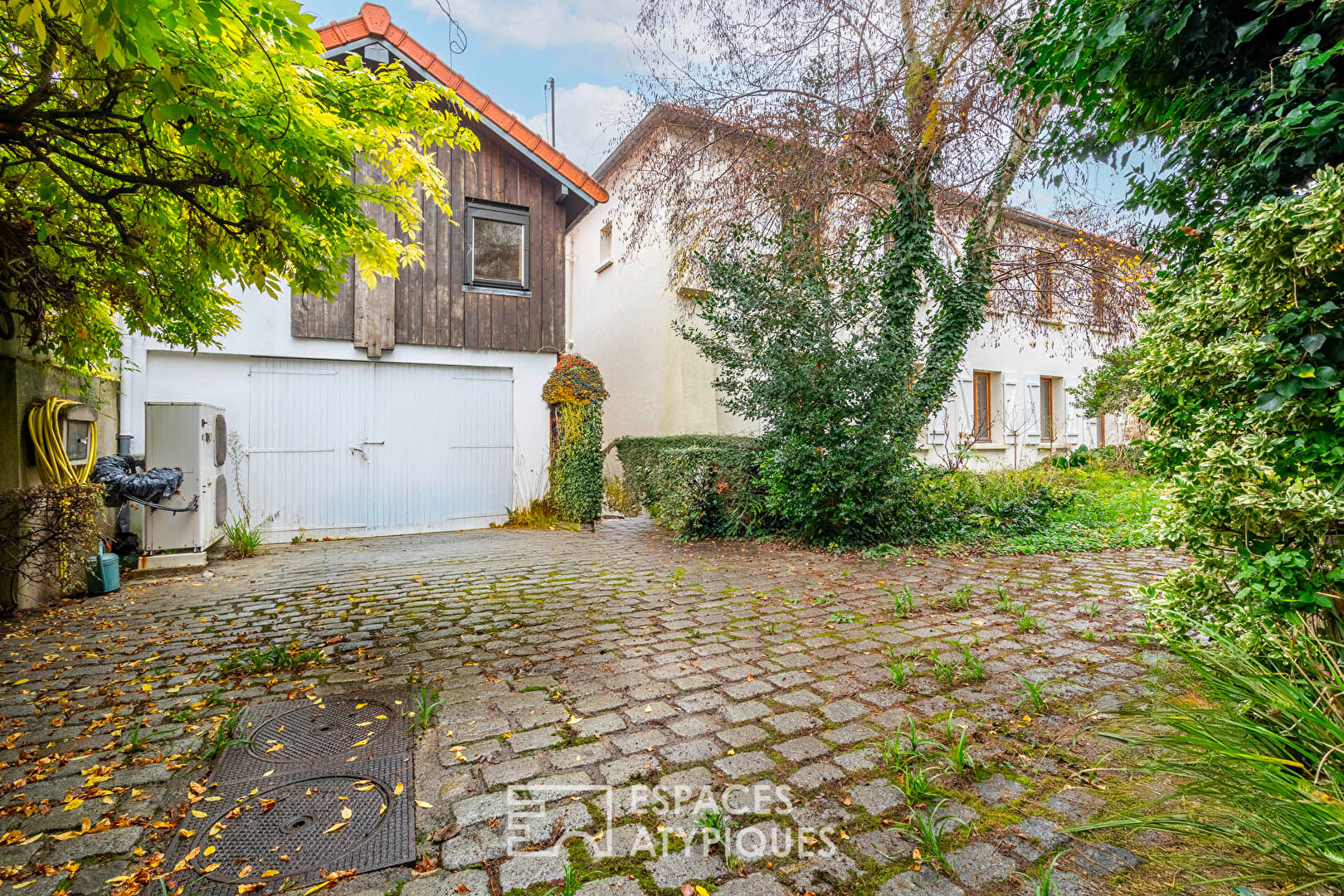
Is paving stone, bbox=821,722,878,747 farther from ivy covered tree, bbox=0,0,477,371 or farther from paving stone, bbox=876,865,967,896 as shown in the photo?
ivy covered tree, bbox=0,0,477,371

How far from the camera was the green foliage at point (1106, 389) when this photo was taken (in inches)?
447

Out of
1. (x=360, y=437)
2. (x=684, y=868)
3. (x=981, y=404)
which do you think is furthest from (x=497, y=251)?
(x=981, y=404)

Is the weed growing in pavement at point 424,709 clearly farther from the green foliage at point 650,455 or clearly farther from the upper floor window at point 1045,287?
the upper floor window at point 1045,287

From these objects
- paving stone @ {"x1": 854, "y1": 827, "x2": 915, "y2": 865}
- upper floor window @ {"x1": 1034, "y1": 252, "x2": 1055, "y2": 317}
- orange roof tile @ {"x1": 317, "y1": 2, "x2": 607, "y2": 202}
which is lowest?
paving stone @ {"x1": 854, "y1": 827, "x2": 915, "y2": 865}

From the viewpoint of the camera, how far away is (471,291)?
8.76 metres

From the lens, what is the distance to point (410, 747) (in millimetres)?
2301

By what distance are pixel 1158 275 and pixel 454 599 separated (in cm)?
437

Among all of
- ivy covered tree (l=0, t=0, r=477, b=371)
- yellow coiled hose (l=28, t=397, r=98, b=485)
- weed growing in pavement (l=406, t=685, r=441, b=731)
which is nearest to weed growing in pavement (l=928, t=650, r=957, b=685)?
weed growing in pavement (l=406, t=685, r=441, b=731)

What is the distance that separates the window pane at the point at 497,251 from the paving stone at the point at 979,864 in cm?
872

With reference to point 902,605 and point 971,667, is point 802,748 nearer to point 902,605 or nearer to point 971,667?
point 971,667

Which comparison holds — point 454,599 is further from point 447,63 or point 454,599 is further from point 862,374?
point 447,63

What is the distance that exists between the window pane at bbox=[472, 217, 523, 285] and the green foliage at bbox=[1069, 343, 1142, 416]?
A: 960cm

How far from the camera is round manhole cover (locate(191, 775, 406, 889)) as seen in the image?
65.9 inches

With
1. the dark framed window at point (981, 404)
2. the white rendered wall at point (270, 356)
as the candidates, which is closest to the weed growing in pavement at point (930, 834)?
the white rendered wall at point (270, 356)
